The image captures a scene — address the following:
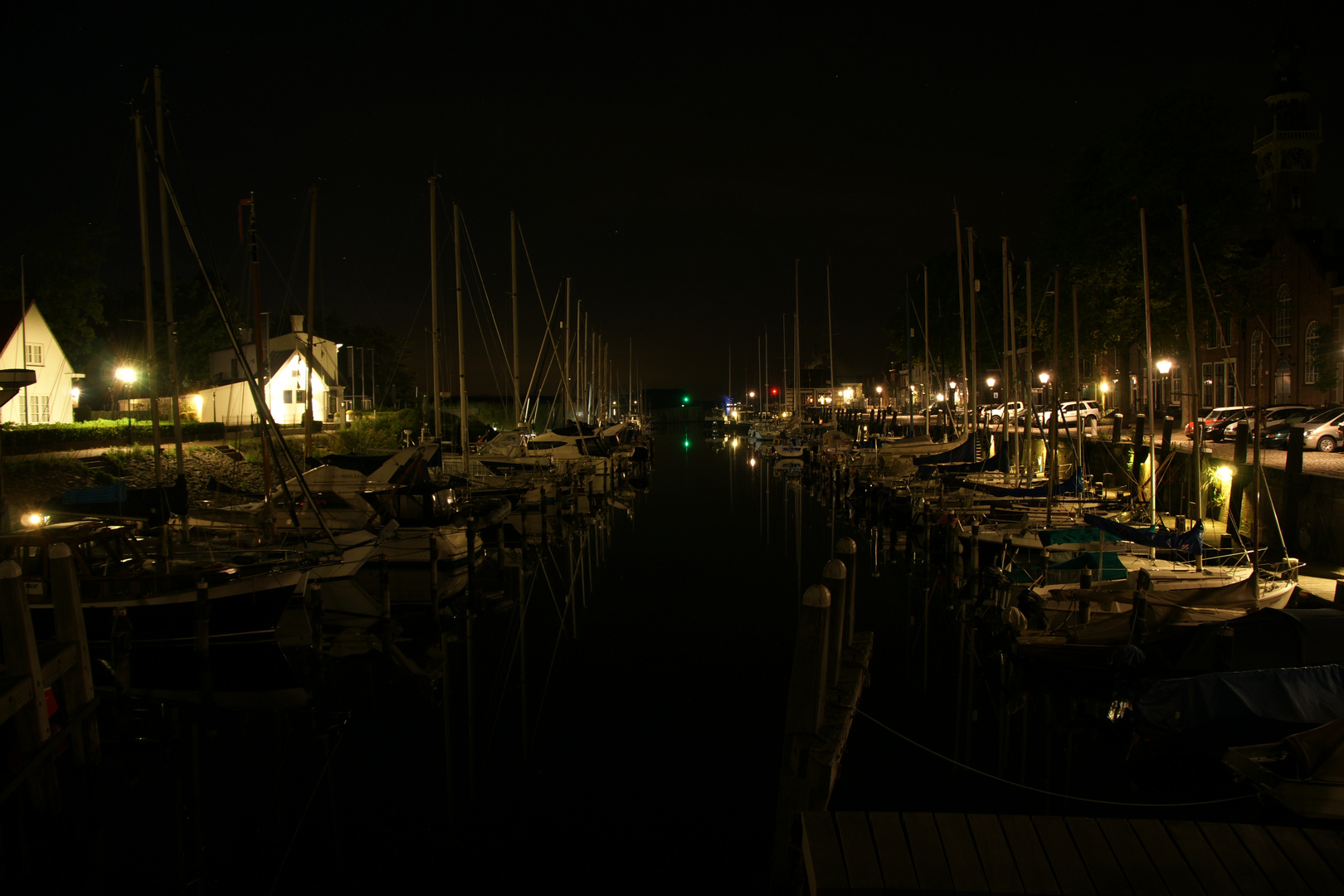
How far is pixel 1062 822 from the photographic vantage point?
20.6ft

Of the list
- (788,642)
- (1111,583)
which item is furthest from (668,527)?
(1111,583)

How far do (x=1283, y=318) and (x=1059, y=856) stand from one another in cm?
5359

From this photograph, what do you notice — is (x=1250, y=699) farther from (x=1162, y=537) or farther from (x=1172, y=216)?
(x=1172, y=216)


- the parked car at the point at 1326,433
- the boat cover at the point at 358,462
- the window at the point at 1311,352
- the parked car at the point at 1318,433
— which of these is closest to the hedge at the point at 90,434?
the boat cover at the point at 358,462

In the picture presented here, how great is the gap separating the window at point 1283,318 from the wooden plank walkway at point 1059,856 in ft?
169

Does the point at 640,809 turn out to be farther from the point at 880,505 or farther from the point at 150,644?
the point at 880,505

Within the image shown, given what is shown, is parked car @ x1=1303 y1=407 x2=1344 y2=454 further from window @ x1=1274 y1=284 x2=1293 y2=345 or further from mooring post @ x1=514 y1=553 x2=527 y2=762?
mooring post @ x1=514 y1=553 x2=527 y2=762

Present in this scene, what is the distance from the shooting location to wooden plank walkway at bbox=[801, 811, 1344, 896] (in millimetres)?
5648

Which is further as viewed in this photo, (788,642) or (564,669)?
(788,642)

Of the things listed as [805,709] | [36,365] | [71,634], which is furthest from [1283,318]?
[36,365]

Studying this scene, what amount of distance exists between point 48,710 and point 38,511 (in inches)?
357

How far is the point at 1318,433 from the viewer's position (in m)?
28.5

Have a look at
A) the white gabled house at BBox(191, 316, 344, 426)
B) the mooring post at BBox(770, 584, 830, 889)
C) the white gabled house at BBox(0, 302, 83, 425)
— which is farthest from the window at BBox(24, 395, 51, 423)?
the mooring post at BBox(770, 584, 830, 889)

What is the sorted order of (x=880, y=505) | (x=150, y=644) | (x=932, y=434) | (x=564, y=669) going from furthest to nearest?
1. (x=932, y=434)
2. (x=880, y=505)
3. (x=564, y=669)
4. (x=150, y=644)
